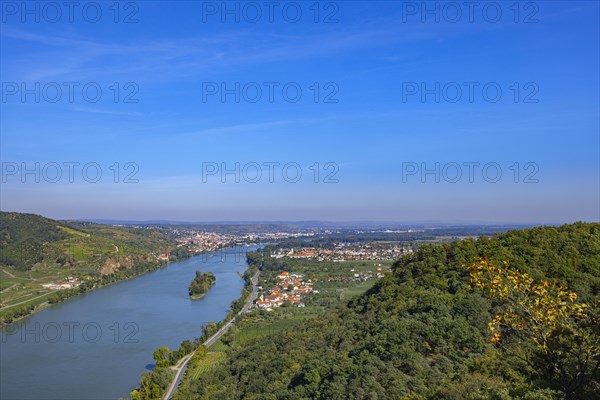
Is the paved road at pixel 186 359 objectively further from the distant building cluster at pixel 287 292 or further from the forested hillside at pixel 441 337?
the forested hillside at pixel 441 337

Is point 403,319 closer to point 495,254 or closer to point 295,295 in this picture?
point 495,254

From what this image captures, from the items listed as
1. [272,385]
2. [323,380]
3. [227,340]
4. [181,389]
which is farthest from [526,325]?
[227,340]

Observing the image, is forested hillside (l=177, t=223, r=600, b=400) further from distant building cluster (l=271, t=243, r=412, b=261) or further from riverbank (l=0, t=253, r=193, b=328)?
distant building cluster (l=271, t=243, r=412, b=261)

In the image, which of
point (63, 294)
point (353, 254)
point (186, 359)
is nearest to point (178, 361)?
point (186, 359)

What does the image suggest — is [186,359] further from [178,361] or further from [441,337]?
[441,337]

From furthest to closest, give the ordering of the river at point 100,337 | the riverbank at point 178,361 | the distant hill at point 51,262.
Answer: the distant hill at point 51,262, the river at point 100,337, the riverbank at point 178,361

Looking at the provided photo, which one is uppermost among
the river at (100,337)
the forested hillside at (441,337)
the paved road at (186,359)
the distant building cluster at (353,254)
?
the forested hillside at (441,337)

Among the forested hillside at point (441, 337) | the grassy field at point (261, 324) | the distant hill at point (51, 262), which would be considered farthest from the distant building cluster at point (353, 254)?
the forested hillside at point (441, 337)
